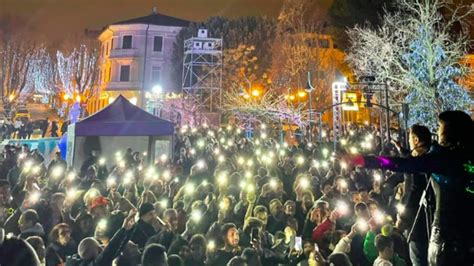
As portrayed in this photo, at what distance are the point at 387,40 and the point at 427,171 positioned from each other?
2368cm

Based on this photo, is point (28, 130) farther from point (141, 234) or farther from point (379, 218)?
point (379, 218)

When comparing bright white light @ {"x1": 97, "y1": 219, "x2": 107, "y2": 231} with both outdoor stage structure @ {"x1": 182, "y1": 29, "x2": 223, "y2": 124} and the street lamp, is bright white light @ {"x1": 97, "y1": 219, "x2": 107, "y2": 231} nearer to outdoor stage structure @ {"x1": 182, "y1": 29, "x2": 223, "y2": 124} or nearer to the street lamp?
the street lamp

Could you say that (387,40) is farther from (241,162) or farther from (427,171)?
(427,171)

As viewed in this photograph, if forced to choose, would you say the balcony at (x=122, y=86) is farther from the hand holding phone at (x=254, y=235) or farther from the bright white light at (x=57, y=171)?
the hand holding phone at (x=254, y=235)

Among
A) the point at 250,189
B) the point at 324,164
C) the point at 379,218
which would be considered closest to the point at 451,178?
the point at 379,218

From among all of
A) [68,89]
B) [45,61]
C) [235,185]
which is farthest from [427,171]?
[45,61]

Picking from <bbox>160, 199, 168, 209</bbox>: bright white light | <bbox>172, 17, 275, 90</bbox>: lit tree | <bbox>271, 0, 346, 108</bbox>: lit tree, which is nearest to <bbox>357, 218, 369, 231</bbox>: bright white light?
<bbox>160, 199, 168, 209</bbox>: bright white light

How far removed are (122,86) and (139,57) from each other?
433 centimetres

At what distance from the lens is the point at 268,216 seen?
285 inches

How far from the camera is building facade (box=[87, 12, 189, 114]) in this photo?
164 ft

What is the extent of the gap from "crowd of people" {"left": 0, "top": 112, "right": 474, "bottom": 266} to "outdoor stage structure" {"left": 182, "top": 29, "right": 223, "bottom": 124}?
88.4 feet

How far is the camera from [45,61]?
4759 centimetres

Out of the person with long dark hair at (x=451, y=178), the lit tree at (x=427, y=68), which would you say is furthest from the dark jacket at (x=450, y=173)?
the lit tree at (x=427, y=68)

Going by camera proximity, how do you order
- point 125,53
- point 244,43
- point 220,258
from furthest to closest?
1. point 125,53
2. point 244,43
3. point 220,258
